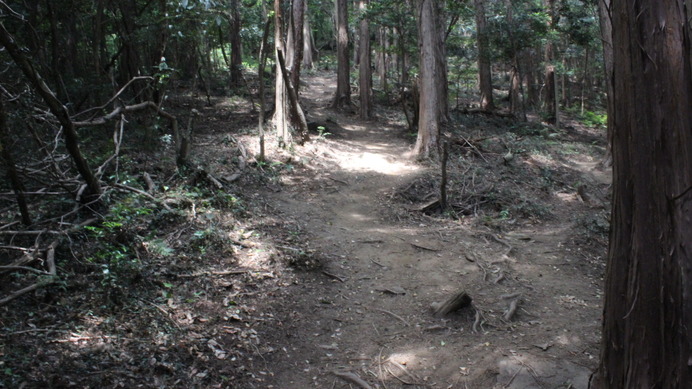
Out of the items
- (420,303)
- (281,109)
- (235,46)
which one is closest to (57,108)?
(420,303)

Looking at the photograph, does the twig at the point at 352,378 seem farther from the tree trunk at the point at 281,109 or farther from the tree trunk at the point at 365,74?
the tree trunk at the point at 365,74

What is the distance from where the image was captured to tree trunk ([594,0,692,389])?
319 cm

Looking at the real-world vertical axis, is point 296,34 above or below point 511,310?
above

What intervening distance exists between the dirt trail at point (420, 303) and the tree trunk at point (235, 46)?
1003 cm

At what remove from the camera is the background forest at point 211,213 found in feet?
16.5

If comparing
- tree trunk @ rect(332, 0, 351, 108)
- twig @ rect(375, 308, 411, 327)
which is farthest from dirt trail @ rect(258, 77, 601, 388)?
tree trunk @ rect(332, 0, 351, 108)

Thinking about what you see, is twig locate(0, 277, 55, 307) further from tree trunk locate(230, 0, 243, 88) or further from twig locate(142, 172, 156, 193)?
tree trunk locate(230, 0, 243, 88)

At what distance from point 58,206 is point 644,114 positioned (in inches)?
274

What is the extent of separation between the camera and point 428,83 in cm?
1434

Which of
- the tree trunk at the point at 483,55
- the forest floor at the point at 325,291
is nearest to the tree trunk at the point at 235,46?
the forest floor at the point at 325,291

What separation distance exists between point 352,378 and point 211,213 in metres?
4.12

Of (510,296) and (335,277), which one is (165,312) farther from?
(510,296)

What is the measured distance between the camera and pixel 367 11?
19.4 m

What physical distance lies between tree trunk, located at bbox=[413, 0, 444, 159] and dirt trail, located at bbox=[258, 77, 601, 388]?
3437mm
